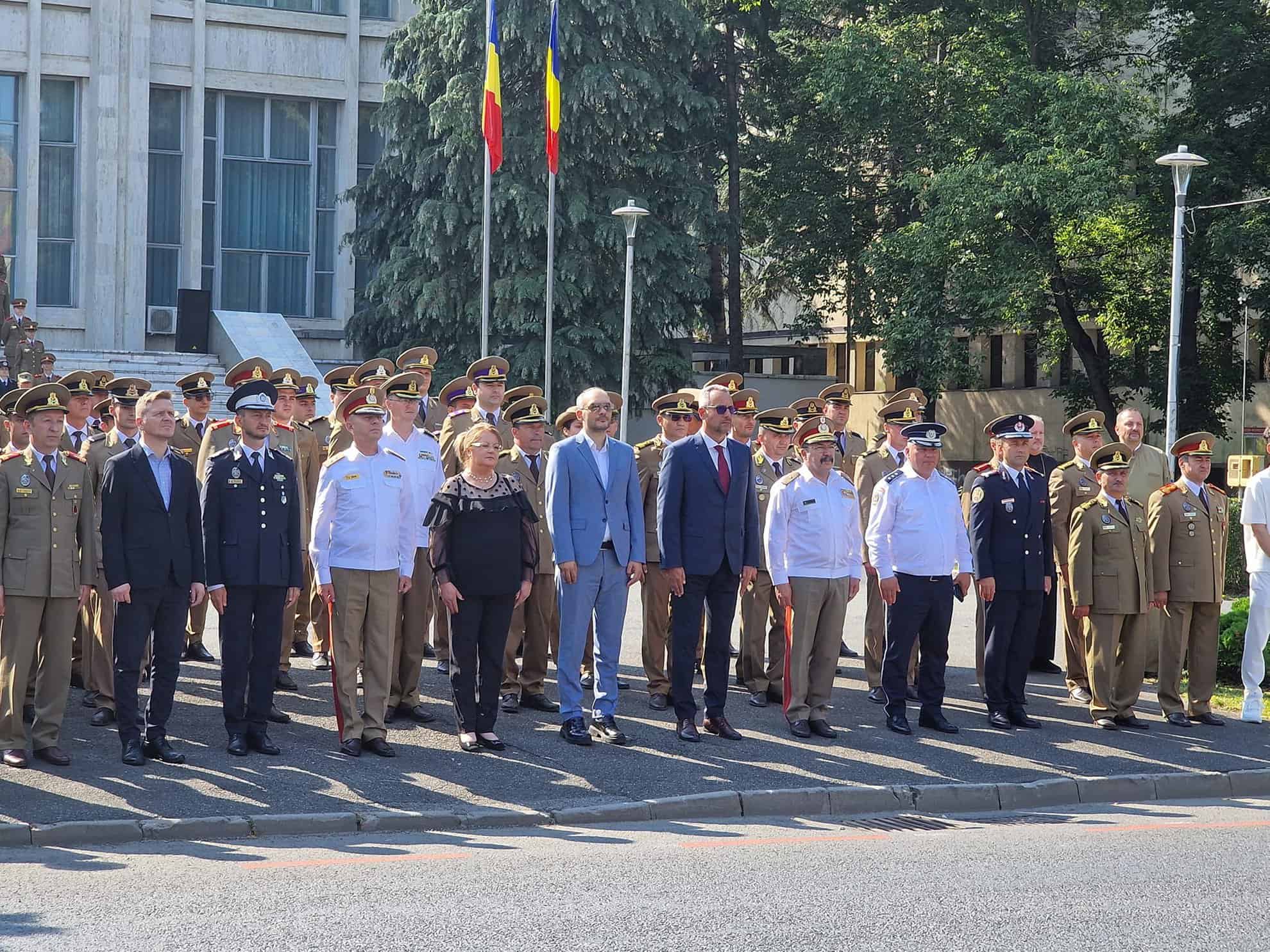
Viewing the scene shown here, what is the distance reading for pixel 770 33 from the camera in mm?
36562

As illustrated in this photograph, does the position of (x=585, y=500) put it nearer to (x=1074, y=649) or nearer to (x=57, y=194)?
(x=1074, y=649)


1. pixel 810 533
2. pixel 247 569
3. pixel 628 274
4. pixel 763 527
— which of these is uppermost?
pixel 628 274

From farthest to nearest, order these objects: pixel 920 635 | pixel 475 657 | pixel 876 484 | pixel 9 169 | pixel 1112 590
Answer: pixel 9 169 < pixel 876 484 < pixel 1112 590 < pixel 920 635 < pixel 475 657

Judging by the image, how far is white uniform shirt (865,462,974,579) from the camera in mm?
11336

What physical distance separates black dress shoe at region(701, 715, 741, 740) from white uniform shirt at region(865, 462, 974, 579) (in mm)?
1462

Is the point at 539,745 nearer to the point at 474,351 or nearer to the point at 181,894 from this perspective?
the point at 181,894

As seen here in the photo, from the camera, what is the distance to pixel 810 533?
11.1m

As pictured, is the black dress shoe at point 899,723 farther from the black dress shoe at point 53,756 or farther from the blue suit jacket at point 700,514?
the black dress shoe at point 53,756

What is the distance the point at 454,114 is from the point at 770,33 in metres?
8.28

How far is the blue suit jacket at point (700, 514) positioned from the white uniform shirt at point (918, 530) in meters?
1.03

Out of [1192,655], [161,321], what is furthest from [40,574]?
[161,321]

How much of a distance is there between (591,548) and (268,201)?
104ft

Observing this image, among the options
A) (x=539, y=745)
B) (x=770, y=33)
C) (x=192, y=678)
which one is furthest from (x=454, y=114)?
(x=539, y=745)

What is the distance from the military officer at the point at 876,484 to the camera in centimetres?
1295
